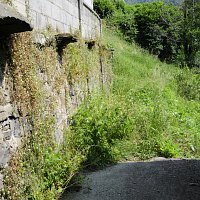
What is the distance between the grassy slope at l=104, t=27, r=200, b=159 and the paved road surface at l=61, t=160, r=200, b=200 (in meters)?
0.68

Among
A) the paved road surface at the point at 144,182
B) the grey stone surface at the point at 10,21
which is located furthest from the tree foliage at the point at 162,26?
the grey stone surface at the point at 10,21

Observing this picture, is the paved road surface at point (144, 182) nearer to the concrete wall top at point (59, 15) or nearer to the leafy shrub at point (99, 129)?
the leafy shrub at point (99, 129)

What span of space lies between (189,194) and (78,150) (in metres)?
1.87

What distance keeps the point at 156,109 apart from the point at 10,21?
5.72 meters

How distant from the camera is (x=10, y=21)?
10.5 ft

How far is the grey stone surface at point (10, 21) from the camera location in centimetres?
304

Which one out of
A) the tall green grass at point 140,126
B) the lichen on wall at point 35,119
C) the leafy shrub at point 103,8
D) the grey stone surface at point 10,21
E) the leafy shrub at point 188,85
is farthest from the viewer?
the leafy shrub at point 103,8

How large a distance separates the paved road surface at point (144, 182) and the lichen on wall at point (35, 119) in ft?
1.31

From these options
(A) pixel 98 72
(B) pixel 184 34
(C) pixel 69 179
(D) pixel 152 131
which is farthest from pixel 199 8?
(C) pixel 69 179

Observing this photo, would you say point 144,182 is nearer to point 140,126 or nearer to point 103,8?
point 140,126

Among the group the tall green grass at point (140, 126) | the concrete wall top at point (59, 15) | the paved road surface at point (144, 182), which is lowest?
the paved road surface at point (144, 182)

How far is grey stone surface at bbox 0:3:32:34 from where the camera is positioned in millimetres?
3042

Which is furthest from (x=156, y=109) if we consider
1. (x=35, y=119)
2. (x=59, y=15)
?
(x=35, y=119)

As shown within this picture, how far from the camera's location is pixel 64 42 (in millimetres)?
5676
